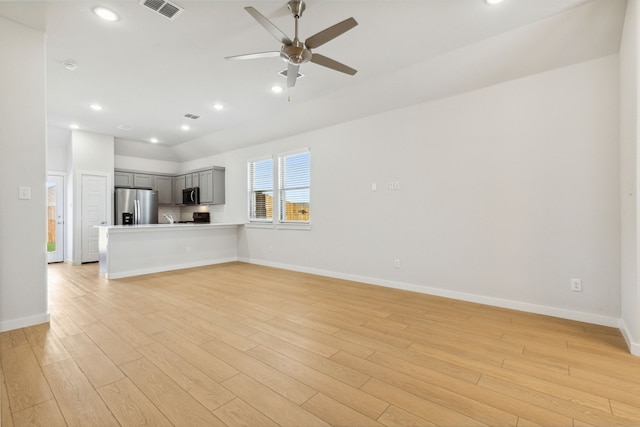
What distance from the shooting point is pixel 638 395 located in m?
1.71

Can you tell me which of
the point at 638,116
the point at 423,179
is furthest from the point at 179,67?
the point at 638,116

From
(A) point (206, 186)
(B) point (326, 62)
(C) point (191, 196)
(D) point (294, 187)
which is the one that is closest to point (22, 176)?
(B) point (326, 62)

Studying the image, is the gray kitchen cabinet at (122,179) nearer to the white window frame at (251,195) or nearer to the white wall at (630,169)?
the white window frame at (251,195)

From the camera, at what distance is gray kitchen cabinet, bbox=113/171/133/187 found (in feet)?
24.0

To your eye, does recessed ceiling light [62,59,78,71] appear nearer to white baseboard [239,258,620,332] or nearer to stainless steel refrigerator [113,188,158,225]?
stainless steel refrigerator [113,188,158,225]

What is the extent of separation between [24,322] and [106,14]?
301 cm

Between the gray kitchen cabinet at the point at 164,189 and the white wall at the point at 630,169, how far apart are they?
9.13m

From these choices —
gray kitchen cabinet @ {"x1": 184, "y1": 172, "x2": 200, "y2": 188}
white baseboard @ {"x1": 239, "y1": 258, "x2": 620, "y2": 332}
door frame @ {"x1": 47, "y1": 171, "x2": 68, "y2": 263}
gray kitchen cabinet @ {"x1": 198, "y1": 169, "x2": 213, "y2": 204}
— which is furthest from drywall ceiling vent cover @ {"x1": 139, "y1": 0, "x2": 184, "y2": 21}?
door frame @ {"x1": 47, "y1": 171, "x2": 68, "y2": 263}

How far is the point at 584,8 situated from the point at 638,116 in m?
1.15

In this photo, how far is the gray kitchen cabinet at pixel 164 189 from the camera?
26.7 ft

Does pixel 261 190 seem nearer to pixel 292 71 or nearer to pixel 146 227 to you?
pixel 146 227

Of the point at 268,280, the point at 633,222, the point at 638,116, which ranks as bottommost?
the point at 268,280

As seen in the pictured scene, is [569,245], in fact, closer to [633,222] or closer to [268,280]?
[633,222]

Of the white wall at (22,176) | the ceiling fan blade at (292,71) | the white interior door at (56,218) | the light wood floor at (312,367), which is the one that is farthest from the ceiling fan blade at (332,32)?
the white interior door at (56,218)
